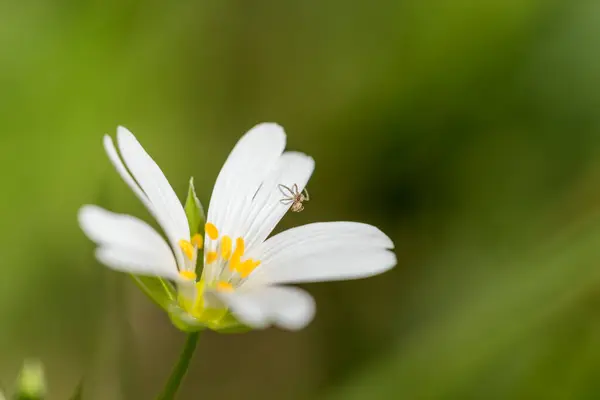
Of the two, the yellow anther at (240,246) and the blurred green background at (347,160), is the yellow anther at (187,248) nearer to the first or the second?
the yellow anther at (240,246)

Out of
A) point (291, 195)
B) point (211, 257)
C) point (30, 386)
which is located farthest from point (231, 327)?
point (291, 195)

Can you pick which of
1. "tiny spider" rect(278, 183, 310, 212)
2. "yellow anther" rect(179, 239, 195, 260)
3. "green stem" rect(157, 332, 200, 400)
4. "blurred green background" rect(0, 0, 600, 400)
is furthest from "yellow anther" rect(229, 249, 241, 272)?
"blurred green background" rect(0, 0, 600, 400)

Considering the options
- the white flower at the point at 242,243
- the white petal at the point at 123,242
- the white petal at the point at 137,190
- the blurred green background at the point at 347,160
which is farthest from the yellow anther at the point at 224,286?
the blurred green background at the point at 347,160

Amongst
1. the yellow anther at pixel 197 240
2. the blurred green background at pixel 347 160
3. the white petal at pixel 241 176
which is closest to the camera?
the yellow anther at pixel 197 240

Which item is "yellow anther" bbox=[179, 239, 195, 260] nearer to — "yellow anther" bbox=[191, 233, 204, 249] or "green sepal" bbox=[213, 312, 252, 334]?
"yellow anther" bbox=[191, 233, 204, 249]

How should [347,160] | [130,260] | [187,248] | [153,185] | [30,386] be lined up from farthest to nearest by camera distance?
[347,160], [187,248], [153,185], [30,386], [130,260]

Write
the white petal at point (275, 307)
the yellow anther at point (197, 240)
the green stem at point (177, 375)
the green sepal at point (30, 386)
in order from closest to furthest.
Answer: the white petal at point (275, 307)
the green sepal at point (30, 386)
the green stem at point (177, 375)
the yellow anther at point (197, 240)

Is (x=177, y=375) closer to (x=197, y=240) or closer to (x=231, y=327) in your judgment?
(x=231, y=327)
